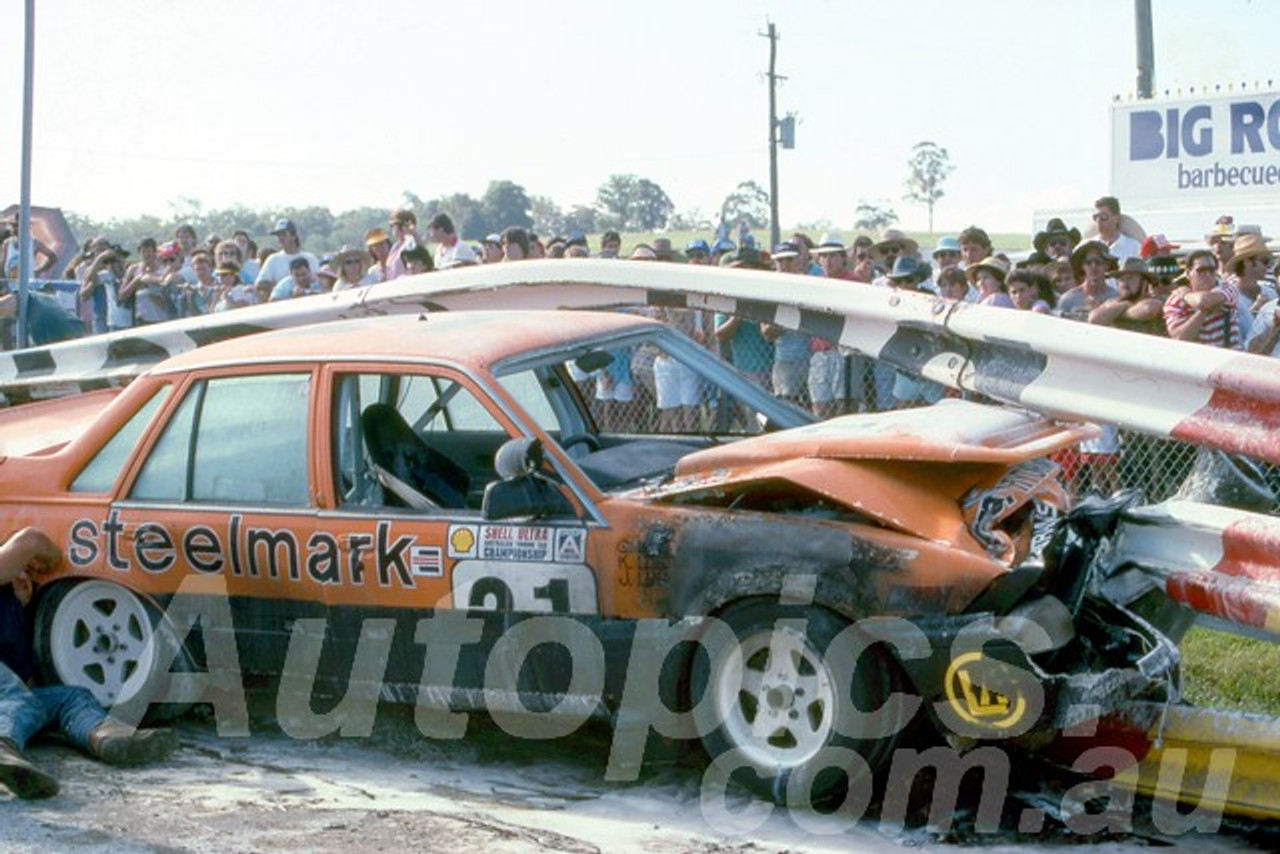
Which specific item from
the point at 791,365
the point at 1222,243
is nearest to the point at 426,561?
the point at 791,365

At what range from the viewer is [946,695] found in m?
5.07

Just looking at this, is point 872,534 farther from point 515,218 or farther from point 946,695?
point 515,218

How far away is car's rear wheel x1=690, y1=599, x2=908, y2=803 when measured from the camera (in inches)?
203

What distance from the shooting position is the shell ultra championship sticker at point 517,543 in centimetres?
561

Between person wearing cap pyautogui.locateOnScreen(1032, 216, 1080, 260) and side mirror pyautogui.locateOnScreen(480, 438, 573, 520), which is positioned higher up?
person wearing cap pyautogui.locateOnScreen(1032, 216, 1080, 260)

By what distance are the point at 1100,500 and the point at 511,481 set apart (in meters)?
2.04

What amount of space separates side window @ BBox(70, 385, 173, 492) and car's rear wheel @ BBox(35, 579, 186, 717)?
0.39m

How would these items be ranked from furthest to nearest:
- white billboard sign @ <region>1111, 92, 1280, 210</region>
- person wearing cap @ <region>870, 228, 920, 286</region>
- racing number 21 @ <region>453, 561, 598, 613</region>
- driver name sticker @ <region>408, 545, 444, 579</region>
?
white billboard sign @ <region>1111, 92, 1280, 210</region>, person wearing cap @ <region>870, 228, 920, 286</region>, driver name sticker @ <region>408, 545, 444, 579</region>, racing number 21 @ <region>453, 561, 598, 613</region>

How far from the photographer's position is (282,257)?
547 inches

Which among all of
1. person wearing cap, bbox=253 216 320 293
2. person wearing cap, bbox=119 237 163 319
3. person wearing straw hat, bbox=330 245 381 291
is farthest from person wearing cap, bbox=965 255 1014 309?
person wearing cap, bbox=119 237 163 319

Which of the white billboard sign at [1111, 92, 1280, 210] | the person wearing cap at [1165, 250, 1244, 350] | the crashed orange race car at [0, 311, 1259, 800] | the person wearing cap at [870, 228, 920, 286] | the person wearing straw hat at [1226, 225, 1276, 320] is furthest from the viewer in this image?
the white billboard sign at [1111, 92, 1280, 210]

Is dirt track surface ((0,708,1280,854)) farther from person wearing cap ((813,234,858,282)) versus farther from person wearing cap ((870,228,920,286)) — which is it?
person wearing cap ((870,228,920,286))

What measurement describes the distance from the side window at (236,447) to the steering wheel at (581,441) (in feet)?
3.47

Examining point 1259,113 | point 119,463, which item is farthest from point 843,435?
point 1259,113
